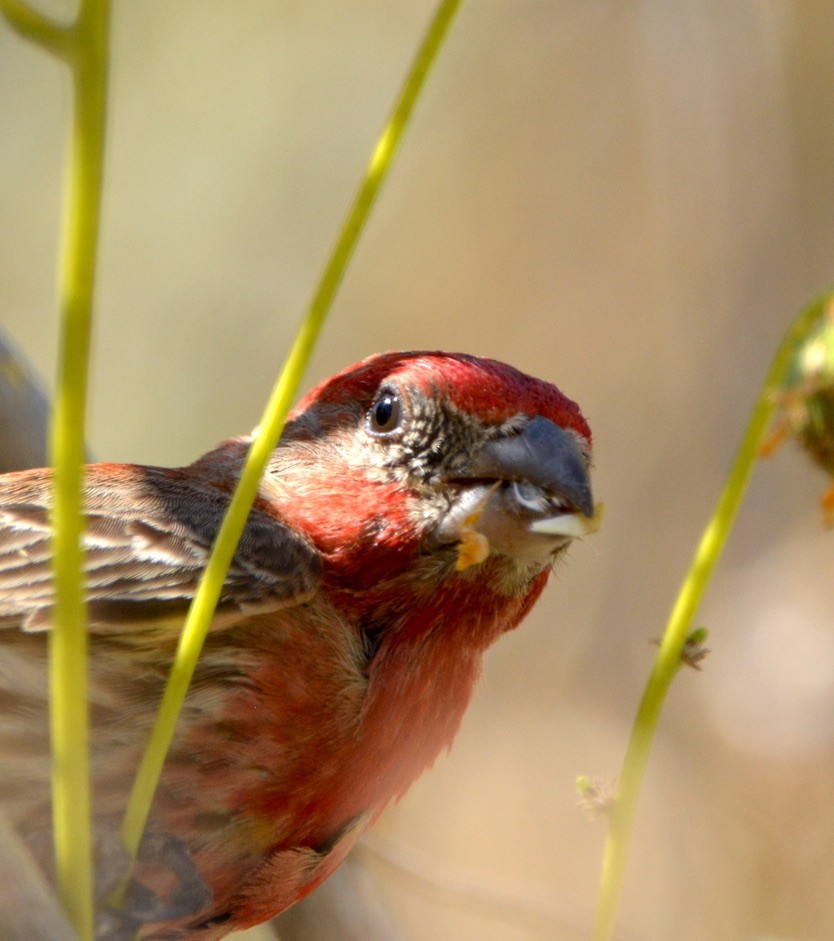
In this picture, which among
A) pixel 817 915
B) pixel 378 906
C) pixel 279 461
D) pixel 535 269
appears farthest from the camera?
pixel 535 269

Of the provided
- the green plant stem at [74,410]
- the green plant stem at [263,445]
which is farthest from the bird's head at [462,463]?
the green plant stem at [74,410]

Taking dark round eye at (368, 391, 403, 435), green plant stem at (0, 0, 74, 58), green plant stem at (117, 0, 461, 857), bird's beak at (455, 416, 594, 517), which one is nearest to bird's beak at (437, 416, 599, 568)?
bird's beak at (455, 416, 594, 517)

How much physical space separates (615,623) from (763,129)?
9.67ft

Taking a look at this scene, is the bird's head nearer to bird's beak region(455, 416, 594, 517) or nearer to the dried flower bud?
bird's beak region(455, 416, 594, 517)

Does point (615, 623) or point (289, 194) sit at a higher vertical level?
point (289, 194)

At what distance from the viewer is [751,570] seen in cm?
712

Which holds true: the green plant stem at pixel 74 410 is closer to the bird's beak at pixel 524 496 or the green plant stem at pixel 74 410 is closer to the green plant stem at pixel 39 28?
the green plant stem at pixel 39 28

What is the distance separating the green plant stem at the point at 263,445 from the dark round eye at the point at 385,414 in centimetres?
139

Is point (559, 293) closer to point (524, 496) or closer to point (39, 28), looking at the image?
point (524, 496)

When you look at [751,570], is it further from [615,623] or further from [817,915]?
[817,915]

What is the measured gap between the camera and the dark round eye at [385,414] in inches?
133

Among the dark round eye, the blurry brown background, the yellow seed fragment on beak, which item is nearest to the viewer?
the yellow seed fragment on beak

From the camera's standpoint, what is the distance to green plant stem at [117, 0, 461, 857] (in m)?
1.90

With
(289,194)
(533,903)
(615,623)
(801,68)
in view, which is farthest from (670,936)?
(289,194)
